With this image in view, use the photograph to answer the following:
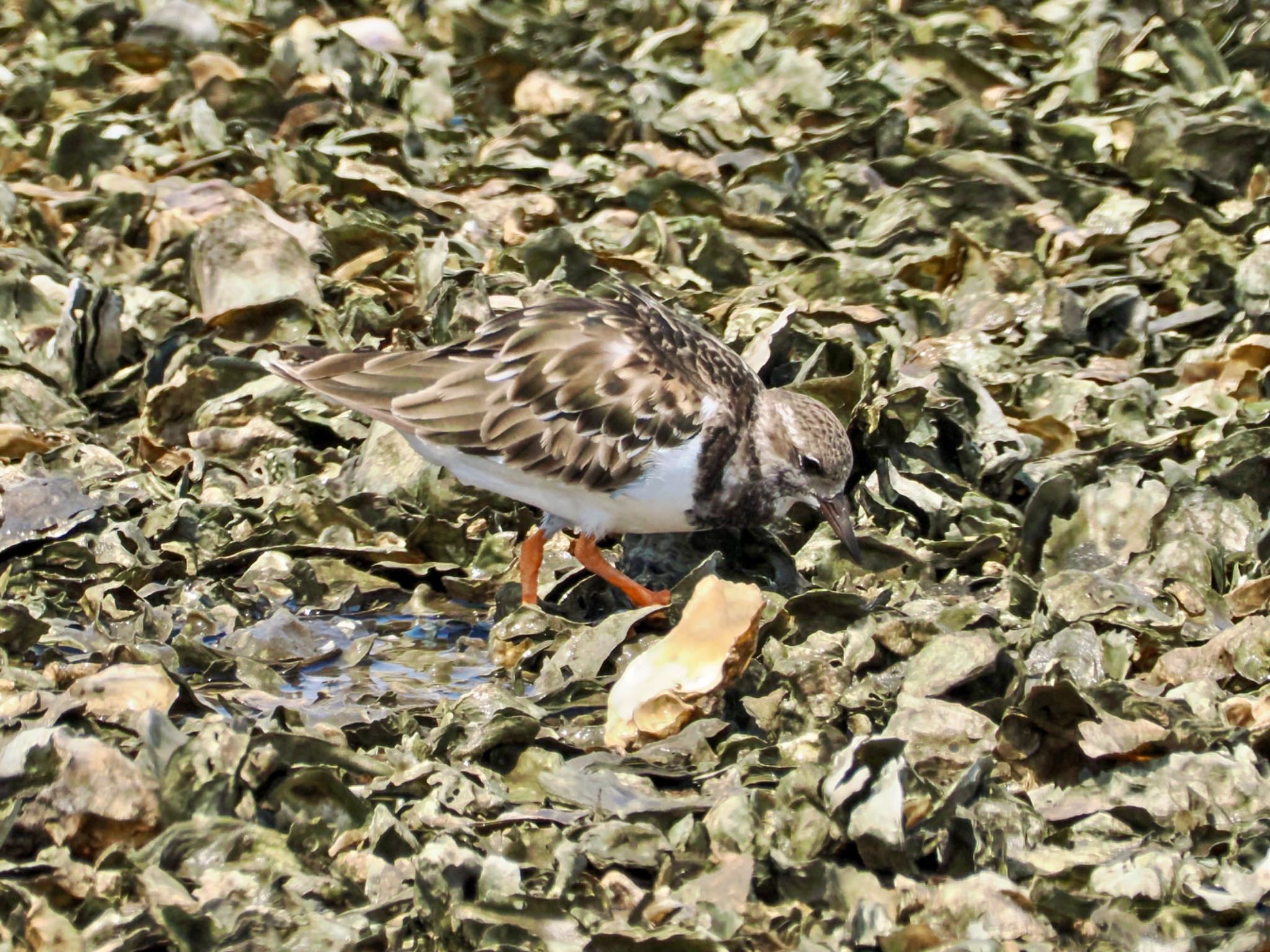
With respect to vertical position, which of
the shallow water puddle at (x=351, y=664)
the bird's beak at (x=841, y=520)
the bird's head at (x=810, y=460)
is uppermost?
the bird's head at (x=810, y=460)

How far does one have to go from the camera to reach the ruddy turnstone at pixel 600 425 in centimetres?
536

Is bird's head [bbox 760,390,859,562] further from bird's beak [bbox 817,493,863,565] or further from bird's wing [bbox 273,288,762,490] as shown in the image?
bird's wing [bbox 273,288,762,490]

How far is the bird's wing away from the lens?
5348 millimetres

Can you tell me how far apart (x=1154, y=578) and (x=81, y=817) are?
3.20 m

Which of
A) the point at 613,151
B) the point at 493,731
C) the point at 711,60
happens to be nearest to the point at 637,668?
the point at 493,731

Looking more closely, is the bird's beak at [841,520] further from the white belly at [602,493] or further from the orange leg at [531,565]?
the orange leg at [531,565]

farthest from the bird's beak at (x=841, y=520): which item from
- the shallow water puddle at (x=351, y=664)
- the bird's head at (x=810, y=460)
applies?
the shallow water puddle at (x=351, y=664)

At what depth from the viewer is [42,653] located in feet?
16.1

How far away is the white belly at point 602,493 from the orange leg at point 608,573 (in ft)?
0.21

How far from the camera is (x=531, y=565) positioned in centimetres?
547

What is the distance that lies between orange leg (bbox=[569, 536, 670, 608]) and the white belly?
0.06 m

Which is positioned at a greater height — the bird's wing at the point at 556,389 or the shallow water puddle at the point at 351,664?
the bird's wing at the point at 556,389

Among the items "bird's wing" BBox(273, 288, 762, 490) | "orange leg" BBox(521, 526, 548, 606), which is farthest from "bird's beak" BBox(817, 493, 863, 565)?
"orange leg" BBox(521, 526, 548, 606)

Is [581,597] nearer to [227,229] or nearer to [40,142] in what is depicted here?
[227,229]
